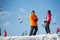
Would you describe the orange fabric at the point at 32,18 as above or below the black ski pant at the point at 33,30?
above

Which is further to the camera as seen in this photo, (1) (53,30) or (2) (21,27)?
(2) (21,27)

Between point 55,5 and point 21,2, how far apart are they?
57cm

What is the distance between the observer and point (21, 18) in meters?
3.06

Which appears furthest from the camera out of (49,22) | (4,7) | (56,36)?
(4,7)

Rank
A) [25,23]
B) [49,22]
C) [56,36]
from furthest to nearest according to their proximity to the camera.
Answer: [25,23], [49,22], [56,36]

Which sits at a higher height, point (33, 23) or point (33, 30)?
point (33, 23)

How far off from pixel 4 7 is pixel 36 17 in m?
0.64

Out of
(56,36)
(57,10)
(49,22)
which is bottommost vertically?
(56,36)

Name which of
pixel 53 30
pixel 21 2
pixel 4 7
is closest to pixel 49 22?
pixel 53 30

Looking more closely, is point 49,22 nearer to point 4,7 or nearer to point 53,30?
point 53,30

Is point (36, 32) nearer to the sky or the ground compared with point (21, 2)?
nearer to the ground

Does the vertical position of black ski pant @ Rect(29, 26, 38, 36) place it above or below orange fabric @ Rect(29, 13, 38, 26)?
below

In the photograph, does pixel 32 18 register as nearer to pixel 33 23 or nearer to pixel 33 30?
pixel 33 23

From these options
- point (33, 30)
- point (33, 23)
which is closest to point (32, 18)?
point (33, 23)
